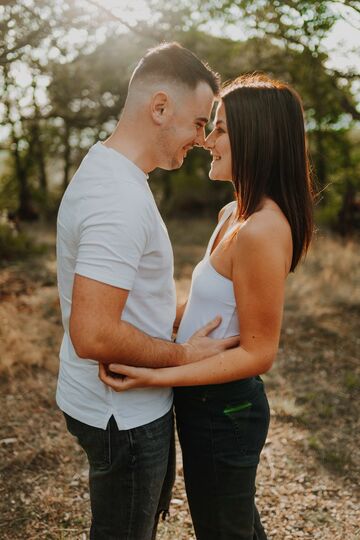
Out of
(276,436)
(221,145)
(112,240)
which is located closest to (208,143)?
(221,145)

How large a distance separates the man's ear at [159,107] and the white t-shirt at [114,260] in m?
0.20

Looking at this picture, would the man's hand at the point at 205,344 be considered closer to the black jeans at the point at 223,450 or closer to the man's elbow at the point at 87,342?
the black jeans at the point at 223,450

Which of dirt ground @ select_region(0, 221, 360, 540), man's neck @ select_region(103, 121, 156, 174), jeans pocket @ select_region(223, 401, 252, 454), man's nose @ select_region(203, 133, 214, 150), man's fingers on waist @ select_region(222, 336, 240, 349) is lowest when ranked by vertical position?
dirt ground @ select_region(0, 221, 360, 540)

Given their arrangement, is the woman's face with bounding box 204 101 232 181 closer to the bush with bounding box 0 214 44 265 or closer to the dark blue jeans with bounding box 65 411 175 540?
the dark blue jeans with bounding box 65 411 175 540

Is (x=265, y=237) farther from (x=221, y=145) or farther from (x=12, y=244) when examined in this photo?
(x=12, y=244)

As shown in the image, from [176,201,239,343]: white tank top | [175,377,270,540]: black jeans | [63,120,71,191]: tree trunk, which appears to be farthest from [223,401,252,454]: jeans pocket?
[63,120,71,191]: tree trunk

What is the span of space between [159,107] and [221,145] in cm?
31

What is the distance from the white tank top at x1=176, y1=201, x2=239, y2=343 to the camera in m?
1.83

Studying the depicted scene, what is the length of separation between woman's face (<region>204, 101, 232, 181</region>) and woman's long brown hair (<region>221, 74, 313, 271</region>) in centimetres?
4

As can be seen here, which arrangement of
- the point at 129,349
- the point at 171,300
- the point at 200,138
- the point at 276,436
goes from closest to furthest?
the point at 129,349 → the point at 171,300 → the point at 200,138 → the point at 276,436

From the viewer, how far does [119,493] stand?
1705 mm

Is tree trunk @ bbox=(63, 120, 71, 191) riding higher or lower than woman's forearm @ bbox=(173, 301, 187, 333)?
higher

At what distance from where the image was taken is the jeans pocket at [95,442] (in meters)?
1.69

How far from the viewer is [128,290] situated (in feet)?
4.90
